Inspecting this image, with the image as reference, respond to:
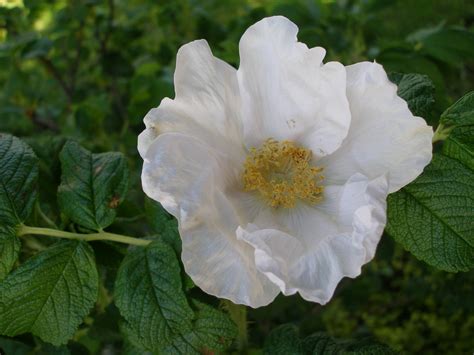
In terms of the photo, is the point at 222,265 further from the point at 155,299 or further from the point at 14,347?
the point at 14,347

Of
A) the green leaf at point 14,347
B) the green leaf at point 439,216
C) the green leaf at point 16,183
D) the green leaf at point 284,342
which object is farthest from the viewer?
the green leaf at point 14,347

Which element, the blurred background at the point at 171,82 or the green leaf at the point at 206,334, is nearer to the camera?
the green leaf at the point at 206,334

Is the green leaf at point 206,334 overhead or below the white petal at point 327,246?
below

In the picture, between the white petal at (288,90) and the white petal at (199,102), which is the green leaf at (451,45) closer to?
the white petal at (288,90)

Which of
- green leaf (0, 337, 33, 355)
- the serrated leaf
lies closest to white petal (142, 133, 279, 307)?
the serrated leaf

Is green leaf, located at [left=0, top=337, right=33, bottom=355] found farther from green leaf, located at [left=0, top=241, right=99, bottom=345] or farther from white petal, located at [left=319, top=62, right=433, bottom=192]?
white petal, located at [left=319, top=62, right=433, bottom=192]

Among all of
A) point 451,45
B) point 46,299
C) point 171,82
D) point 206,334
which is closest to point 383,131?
point 206,334

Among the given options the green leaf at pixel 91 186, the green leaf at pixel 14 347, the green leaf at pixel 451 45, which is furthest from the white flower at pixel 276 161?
the green leaf at pixel 451 45
